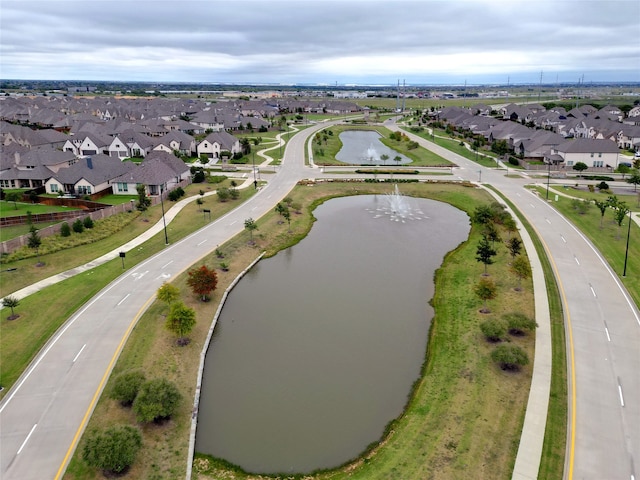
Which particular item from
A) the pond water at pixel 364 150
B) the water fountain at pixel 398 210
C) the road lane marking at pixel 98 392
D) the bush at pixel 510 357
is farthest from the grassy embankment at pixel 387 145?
the bush at pixel 510 357

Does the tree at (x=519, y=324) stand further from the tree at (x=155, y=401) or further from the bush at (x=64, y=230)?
the bush at (x=64, y=230)

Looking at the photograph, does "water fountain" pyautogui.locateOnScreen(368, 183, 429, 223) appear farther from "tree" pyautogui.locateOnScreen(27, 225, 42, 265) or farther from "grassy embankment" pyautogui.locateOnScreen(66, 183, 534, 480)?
"tree" pyautogui.locateOnScreen(27, 225, 42, 265)

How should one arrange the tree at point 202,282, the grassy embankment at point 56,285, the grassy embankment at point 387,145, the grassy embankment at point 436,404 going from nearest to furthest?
the grassy embankment at point 436,404 < the grassy embankment at point 56,285 < the tree at point 202,282 < the grassy embankment at point 387,145

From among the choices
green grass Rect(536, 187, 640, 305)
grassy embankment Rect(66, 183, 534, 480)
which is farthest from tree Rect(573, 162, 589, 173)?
grassy embankment Rect(66, 183, 534, 480)

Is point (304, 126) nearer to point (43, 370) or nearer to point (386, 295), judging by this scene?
point (386, 295)

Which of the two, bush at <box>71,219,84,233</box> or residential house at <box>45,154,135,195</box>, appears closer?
bush at <box>71,219,84,233</box>

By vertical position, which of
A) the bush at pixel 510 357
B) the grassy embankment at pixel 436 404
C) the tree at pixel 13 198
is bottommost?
the grassy embankment at pixel 436 404

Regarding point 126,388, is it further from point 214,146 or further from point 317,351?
point 214,146

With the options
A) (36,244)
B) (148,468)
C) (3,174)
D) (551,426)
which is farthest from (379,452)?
Result: (3,174)
